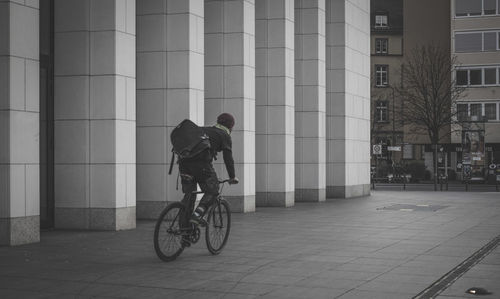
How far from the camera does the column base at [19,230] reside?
39.0 ft

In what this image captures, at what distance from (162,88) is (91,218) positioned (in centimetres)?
398

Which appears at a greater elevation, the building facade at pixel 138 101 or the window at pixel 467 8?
the window at pixel 467 8

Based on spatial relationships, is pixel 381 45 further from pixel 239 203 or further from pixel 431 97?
pixel 239 203

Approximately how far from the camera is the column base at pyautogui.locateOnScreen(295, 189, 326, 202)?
82.0 ft

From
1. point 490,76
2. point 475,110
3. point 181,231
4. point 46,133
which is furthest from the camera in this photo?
point 490,76

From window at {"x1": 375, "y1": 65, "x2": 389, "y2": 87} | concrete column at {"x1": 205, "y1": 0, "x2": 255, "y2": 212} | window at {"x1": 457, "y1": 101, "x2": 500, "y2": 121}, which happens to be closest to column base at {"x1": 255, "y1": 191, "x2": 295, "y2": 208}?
concrete column at {"x1": 205, "y1": 0, "x2": 255, "y2": 212}

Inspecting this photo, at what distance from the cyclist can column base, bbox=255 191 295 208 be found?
37.9ft

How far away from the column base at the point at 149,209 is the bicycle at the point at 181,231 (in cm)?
610

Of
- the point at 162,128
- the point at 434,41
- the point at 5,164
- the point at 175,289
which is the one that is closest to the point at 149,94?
the point at 162,128

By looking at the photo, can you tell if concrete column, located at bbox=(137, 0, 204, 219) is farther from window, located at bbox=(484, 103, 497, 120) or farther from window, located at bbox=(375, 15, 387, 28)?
window, located at bbox=(375, 15, 387, 28)

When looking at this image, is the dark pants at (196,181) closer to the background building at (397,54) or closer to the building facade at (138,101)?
the building facade at (138,101)

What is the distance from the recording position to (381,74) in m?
81.0

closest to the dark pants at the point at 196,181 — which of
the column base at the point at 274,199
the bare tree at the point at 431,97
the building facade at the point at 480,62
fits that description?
the column base at the point at 274,199

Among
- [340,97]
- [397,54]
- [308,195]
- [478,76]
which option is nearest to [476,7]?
[478,76]
